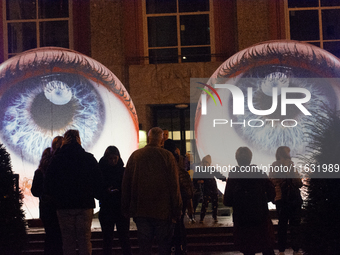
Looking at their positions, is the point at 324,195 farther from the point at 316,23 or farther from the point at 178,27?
the point at 316,23

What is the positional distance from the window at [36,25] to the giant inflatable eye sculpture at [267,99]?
5.96m

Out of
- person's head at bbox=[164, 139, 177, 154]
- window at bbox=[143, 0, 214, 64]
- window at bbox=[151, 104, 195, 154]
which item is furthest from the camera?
window at bbox=[151, 104, 195, 154]

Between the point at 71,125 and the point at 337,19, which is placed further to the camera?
the point at 337,19

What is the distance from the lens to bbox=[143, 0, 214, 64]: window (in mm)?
11891

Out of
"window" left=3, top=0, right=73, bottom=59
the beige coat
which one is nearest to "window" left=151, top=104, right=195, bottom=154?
"window" left=3, top=0, right=73, bottom=59

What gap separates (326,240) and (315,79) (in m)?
4.25

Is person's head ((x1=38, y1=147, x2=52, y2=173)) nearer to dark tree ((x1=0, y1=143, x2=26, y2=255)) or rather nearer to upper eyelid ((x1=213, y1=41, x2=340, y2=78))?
dark tree ((x1=0, y1=143, x2=26, y2=255))

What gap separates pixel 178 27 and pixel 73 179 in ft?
27.4

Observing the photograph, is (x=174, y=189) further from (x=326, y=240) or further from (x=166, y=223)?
(x=326, y=240)

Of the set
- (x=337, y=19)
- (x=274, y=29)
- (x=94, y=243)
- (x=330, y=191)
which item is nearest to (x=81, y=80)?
(x=94, y=243)

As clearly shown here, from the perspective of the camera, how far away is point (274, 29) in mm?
11500

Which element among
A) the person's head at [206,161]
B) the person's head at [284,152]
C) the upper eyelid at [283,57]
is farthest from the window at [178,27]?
the person's head at [284,152]

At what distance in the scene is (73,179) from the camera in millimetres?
4383

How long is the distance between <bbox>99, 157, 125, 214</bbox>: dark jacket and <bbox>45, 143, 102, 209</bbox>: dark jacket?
2.67 feet
